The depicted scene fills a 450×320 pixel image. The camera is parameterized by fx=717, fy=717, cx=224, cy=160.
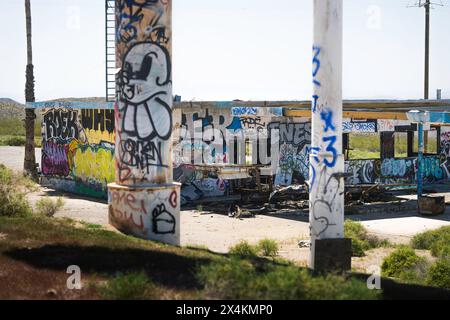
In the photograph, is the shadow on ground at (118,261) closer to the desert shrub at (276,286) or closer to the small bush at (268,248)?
the desert shrub at (276,286)

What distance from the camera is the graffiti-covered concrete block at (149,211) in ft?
40.8

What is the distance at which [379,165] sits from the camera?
97.1ft

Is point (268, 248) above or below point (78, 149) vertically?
below

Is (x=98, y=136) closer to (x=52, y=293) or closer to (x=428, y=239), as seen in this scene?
(x=428, y=239)

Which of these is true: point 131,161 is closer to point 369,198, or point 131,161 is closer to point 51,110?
point 369,198

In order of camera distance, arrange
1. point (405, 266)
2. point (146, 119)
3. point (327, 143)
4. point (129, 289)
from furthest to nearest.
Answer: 1. point (405, 266)
2. point (146, 119)
3. point (327, 143)
4. point (129, 289)

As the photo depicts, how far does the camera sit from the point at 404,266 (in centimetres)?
1289

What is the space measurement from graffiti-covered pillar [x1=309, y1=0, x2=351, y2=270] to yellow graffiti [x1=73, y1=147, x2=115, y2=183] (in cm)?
1301

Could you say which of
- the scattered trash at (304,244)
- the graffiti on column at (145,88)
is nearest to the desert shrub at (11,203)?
the graffiti on column at (145,88)

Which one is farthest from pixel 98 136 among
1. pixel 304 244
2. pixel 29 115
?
pixel 304 244

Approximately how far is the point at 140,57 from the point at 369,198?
528 inches

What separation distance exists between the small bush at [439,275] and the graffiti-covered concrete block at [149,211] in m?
4.40

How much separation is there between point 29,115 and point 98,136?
7288 millimetres
